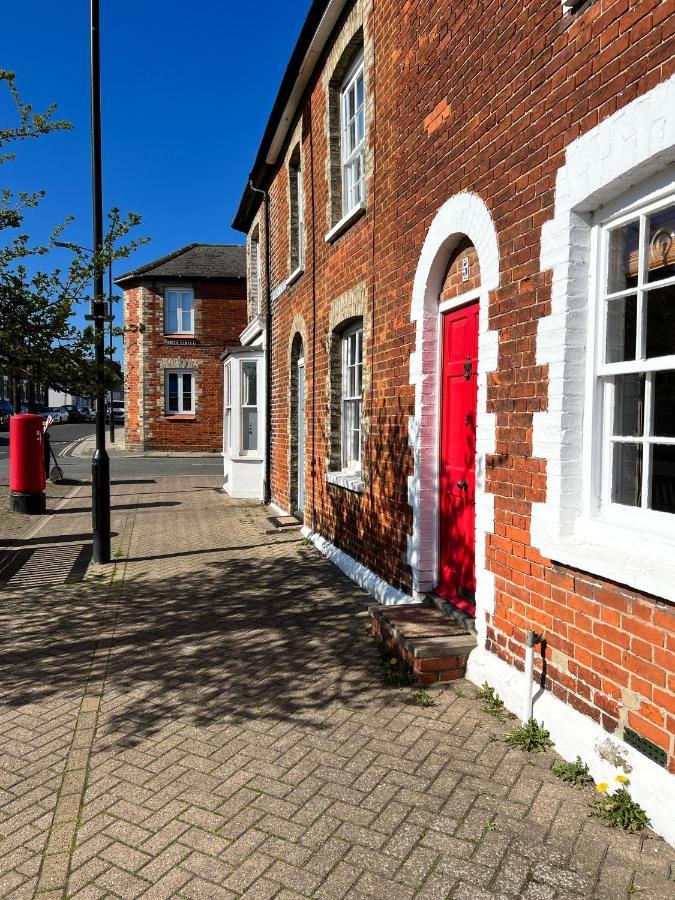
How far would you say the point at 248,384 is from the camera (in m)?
14.4

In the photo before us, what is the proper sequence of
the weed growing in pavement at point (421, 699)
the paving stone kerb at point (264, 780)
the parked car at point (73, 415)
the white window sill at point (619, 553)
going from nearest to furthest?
the paving stone kerb at point (264, 780)
the white window sill at point (619, 553)
the weed growing in pavement at point (421, 699)
the parked car at point (73, 415)

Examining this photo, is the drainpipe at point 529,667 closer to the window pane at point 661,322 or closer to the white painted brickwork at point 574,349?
the white painted brickwork at point 574,349

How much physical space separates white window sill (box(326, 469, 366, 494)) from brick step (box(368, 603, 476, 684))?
2.27 meters

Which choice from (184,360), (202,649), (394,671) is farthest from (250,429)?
(184,360)

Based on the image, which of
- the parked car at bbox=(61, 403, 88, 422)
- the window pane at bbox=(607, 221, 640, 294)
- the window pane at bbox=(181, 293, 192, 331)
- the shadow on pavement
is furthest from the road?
the parked car at bbox=(61, 403, 88, 422)

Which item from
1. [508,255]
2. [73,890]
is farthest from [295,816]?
[508,255]

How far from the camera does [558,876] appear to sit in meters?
2.58

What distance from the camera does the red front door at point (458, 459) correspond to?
4918mm

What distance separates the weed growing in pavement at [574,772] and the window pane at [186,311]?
27528 mm

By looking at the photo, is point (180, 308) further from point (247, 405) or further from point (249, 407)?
point (249, 407)

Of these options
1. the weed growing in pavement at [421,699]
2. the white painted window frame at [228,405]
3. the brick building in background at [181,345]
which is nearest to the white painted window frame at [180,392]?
the brick building in background at [181,345]

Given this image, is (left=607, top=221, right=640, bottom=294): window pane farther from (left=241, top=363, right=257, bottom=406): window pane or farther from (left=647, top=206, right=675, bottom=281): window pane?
(left=241, top=363, right=257, bottom=406): window pane

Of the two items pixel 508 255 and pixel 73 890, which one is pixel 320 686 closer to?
pixel 73 890

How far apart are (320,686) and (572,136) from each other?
141 inches
